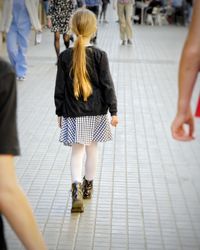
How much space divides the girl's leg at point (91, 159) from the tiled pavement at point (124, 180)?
0.22m

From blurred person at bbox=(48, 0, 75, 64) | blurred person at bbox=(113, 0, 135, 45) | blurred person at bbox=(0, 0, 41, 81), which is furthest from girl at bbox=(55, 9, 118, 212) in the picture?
blurred person at bbox=(113, 0, 135, 45)

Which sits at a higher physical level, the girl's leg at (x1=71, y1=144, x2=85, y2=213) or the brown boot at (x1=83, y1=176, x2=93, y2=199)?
the girl's leg at (x1=71, y1=144, x2=85, y2=213)

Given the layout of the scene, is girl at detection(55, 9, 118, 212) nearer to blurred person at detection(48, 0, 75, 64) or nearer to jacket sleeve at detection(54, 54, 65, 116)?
jacket sleeve at detection(54, 54, 65, 116)

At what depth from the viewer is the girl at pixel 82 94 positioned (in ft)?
12.7

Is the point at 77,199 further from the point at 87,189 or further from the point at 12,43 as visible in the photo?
the point at 12,43

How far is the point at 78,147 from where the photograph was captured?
408cm

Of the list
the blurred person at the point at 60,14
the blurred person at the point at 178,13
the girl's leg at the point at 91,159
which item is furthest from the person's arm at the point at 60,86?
the blurred person at the point at 178,13

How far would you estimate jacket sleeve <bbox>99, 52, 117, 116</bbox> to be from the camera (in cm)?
390

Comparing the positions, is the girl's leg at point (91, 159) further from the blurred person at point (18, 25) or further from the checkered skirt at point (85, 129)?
the blurred person at point (18, 25)

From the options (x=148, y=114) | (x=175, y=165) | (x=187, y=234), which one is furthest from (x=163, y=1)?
(x=187, y=234)

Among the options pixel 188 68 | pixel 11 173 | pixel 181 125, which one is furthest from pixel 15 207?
pixel 188 68

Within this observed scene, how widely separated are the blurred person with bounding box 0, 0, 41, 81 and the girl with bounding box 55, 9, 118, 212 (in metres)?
4.97

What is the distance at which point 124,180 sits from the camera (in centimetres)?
470

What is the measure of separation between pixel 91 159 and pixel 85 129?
0.35m
